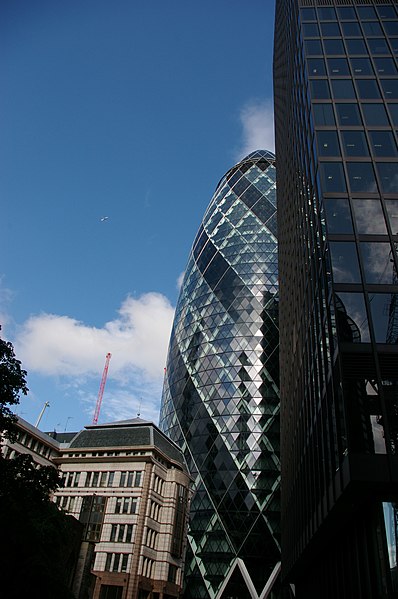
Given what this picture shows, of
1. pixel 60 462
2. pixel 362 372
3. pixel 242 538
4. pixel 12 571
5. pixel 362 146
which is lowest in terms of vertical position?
pixel 12 571

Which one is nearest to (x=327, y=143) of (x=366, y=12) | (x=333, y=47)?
(x=333, y=47)

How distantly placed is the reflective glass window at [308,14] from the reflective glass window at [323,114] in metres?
8.83

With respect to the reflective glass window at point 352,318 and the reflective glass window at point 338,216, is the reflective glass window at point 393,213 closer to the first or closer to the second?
the reflective glass window at point 338,216

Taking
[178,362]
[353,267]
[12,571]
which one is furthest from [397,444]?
[178,362]

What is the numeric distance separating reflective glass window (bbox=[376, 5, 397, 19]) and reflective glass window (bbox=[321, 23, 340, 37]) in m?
2.97

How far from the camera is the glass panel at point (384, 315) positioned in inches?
720

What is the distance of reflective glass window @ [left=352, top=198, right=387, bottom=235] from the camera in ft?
69.7

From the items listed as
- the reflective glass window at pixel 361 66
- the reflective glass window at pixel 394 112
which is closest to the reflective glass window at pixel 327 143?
the reflective glass window at pixel 394 112

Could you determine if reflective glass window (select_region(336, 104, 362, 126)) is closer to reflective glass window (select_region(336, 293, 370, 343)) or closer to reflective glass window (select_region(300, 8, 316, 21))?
reflective glass window (select_region(300, 8, 316, 21))

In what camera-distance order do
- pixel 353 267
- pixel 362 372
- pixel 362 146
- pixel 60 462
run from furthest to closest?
pixel 60 462 < pixel 362 146 < pixel 353 267 < pixel 362 372

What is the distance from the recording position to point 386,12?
30.7 meters

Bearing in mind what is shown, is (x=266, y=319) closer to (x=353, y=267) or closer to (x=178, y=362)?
(x=178, y=362)

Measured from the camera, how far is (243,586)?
59.7m

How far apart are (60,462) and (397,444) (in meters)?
47.1
